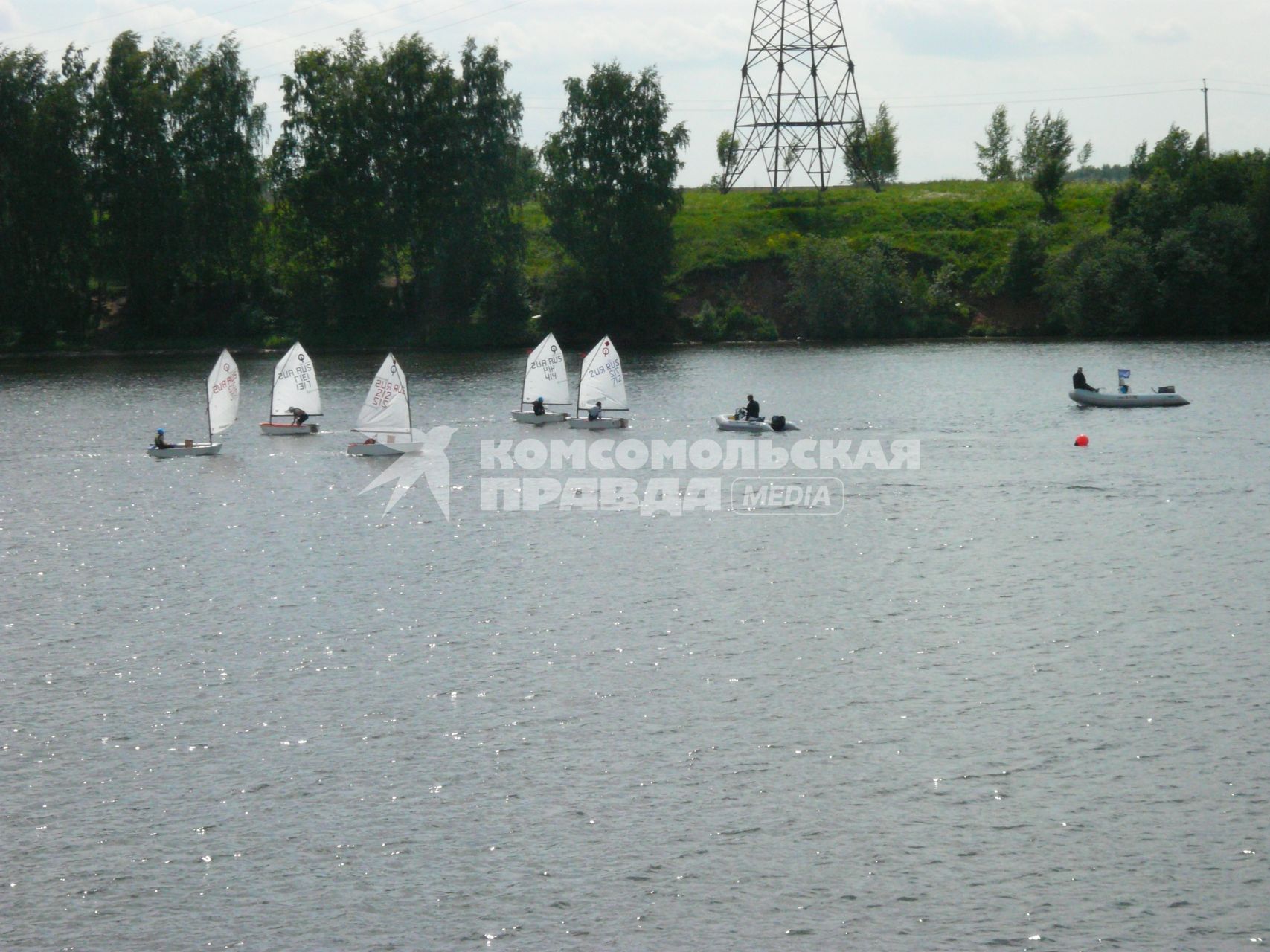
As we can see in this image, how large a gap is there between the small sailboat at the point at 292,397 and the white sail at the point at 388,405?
24.0ft

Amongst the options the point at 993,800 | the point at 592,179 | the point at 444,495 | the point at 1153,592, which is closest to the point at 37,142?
the point at 592,179

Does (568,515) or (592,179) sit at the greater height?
(592,179)

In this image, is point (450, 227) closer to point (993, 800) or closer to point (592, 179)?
point (592, 179)

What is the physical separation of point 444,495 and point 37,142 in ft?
271

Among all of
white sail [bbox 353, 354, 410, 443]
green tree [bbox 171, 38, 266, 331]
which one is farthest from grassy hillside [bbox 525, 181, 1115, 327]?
white sail [bbox 353, 354, 410, 443]

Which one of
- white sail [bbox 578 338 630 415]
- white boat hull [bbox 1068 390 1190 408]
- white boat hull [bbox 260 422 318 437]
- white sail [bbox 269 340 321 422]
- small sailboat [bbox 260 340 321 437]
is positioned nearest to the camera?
white sail [bbox 578 338 630 415]

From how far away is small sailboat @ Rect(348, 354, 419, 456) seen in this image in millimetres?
66688

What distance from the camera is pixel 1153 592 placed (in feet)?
129

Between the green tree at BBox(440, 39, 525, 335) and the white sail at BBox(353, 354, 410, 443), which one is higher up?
the green tree at BBox(440, 39, 525, 335)

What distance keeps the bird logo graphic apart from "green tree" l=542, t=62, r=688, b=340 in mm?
52984

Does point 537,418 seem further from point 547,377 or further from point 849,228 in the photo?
point 849,228

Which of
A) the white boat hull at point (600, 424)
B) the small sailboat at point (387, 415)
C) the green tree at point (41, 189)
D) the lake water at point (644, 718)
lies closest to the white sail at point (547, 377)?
the white boat hull at point (600, 424)

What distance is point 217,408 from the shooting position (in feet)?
229
